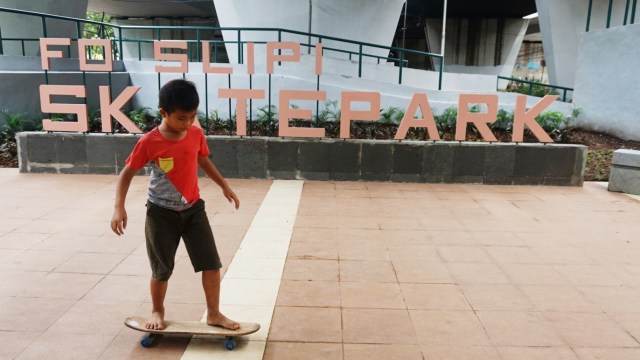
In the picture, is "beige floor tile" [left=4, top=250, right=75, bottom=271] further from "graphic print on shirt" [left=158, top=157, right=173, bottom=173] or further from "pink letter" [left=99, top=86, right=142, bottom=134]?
"pink letter" [left=99, top=86, right=142, bottom=134]

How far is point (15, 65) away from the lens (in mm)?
10922

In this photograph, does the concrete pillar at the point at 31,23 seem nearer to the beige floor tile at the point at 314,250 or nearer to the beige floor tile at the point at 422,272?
the beige floor tile at the point at 314,250

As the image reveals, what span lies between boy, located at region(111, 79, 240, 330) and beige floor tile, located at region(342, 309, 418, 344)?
809mm

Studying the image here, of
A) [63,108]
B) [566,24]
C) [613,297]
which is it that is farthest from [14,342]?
[566,24]

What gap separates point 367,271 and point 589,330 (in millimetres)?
1777

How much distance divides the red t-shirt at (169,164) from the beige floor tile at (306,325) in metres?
1.09

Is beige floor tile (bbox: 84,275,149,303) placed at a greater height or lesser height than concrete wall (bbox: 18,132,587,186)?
lesser

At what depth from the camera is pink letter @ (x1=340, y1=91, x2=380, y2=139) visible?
25.5 ft

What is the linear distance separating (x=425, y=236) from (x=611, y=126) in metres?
9.46

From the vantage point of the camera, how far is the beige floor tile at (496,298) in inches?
149

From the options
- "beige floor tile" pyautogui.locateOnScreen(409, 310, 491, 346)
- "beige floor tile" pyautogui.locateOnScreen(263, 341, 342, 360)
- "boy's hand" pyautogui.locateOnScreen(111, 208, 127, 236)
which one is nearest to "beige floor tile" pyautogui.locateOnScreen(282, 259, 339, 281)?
"beige floor tile" pyautogui.locateOnScreen(409, 310, 491, 346)

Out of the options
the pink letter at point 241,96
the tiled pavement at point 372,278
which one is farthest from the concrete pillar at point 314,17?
the tiled pavement at point 372,278

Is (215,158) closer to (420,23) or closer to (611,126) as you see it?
(611,126)

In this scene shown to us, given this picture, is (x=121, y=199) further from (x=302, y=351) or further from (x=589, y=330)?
(x=589, y=330)
